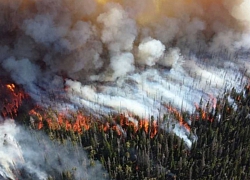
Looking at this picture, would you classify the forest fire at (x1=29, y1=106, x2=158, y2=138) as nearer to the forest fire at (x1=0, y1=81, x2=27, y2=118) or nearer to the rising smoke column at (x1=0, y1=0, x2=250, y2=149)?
the rising smoke column at (x1=0, y1=0, x2=250, y2=149)

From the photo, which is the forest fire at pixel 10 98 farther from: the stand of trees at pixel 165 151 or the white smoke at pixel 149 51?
the white smoke at pixel 149 51

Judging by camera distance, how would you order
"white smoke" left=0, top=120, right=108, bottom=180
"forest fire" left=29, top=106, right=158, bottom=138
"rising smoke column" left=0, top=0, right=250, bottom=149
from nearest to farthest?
"white smoke" left=0, top=120, right=108, bottom=180 < "forest fire" left=29, top=106, right=158, bottom=138 < "rising smoke column" left=0, top=0, right=250, bottom=149

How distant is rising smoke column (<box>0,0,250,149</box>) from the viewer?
41.7 m

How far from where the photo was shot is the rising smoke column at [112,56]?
41.7 m

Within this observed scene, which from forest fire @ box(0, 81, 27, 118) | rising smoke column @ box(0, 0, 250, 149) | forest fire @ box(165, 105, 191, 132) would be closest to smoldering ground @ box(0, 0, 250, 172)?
rising smoke column @ box(0, 0, 250, 149)

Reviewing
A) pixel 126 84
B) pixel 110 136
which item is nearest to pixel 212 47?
pixel 126 84

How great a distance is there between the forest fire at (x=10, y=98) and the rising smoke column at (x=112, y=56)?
1.03m

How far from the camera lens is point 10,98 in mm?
42312

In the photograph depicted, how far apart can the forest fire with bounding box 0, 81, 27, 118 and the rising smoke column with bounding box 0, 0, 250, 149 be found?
3.39 feet

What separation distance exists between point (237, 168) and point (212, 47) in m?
21.5

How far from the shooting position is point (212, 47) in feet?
176

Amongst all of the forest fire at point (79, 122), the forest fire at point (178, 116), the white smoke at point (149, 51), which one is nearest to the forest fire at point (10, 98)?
the forest fire at point (79, 122)

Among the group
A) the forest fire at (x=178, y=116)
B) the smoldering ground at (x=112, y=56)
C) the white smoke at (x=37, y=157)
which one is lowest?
the white smoke at (x=37, y=157)

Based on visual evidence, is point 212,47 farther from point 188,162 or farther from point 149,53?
point 188,162
